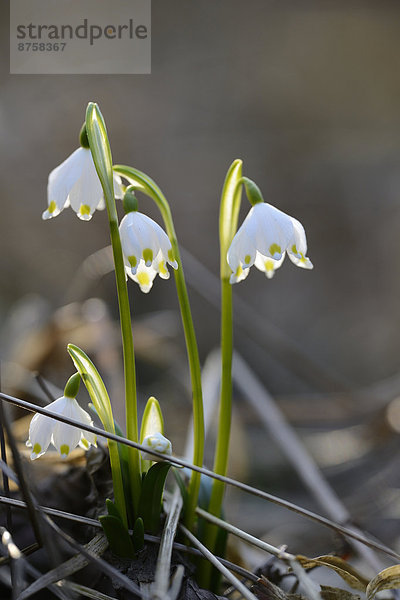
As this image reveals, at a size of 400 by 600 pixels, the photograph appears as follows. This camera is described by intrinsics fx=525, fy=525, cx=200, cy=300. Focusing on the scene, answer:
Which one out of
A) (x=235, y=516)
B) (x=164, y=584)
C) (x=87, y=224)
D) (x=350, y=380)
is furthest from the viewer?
(x=87, y=224)

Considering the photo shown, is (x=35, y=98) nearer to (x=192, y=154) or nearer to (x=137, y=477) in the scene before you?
(x=192, y=154)

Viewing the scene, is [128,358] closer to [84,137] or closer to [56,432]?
[56,432]

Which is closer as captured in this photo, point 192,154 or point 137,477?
point 137,477

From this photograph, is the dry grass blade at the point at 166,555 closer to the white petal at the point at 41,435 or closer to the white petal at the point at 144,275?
the white petal at the point at 41,435

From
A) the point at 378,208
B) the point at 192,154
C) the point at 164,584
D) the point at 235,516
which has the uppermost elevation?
the point at 192,154

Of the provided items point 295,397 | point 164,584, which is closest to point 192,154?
point 295,397

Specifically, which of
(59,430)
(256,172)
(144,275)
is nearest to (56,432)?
(59,430)

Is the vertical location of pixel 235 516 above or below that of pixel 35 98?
below

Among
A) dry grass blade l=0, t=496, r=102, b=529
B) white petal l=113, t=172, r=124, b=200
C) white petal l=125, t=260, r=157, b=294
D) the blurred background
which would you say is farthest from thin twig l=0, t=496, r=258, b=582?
the blurred background
